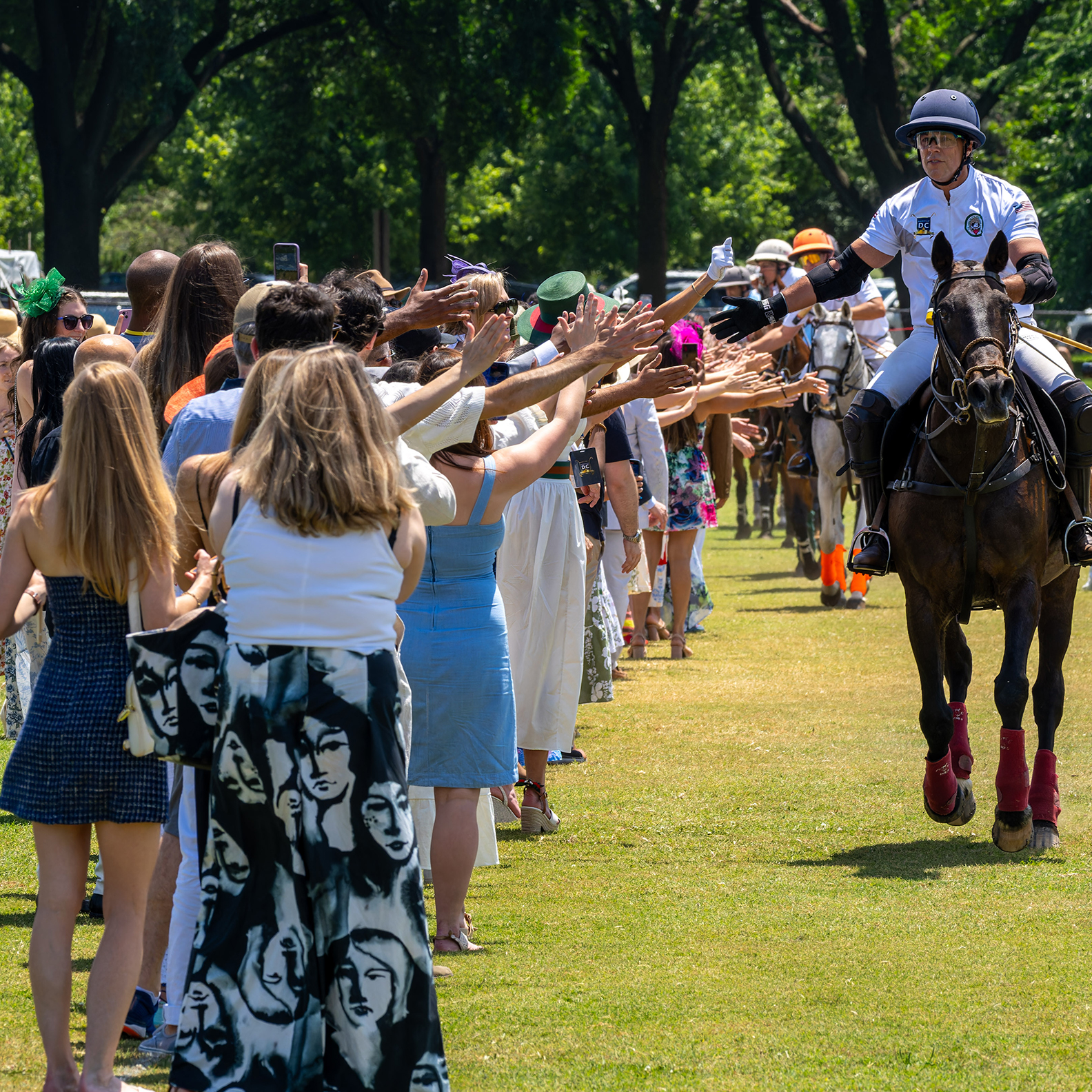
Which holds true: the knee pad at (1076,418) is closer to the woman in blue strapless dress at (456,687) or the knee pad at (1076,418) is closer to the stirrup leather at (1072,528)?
the stirrup leather at (1072,528)

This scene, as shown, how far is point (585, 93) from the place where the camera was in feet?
135

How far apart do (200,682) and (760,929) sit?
291 centimetres

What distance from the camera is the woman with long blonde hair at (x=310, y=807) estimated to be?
421 centimetres

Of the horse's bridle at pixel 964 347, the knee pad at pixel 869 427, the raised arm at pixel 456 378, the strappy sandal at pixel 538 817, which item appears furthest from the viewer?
the knee pad at pixel 869 427

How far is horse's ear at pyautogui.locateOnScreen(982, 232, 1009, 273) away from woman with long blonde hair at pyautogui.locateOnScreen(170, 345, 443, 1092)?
4210mm

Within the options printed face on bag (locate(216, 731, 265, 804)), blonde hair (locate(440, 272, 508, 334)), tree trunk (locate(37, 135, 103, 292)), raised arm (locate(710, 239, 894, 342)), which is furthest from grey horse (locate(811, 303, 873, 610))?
tree trunk (locate(37, 135, 103, 292))

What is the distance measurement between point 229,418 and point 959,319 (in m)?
3.52

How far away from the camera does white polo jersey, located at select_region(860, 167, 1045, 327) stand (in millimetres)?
8133

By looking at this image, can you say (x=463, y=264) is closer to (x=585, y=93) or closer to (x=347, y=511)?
(x=347, y=511)

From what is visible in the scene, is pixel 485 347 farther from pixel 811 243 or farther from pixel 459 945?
pixel 811 243

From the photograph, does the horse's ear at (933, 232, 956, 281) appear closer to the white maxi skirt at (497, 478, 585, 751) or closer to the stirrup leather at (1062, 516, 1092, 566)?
the stirrup leather at (1062, 516, 1092, 566)

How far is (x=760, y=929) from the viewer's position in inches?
256

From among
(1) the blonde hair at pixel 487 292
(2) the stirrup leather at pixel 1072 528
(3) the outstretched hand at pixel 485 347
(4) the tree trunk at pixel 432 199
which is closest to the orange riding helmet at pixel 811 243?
(2) the stirrup leather at pixel 1072 528

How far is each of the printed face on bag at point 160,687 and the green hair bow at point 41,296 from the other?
427 cm
